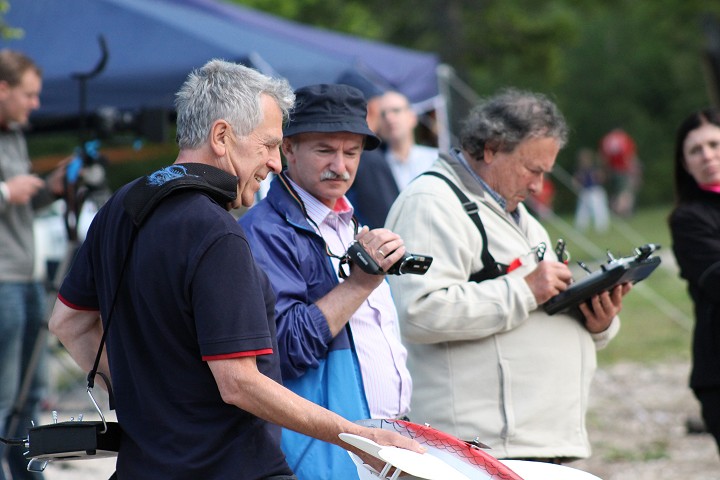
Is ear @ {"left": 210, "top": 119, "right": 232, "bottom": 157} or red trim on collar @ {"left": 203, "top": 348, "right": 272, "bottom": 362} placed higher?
ear @ {"left": 210, "top": 119, "right": 232, "bottom": 157}

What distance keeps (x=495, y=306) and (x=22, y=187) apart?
7.99 feet

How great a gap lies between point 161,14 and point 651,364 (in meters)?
5.07

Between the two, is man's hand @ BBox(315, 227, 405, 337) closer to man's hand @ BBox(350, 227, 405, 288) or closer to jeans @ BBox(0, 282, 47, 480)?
man's hand @ BBox(350, 227, 405, 288)

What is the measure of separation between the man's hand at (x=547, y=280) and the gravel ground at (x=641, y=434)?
9.72 ft

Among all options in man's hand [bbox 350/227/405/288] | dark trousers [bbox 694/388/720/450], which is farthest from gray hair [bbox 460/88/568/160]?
dark trousers [bbox 694/388/720/450]

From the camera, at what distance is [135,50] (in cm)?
Answer: 692

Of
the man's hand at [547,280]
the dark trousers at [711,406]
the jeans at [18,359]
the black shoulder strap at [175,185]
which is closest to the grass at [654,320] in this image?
the dark trousers at [711,406]

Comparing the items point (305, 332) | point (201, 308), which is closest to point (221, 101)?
point (201, 308)

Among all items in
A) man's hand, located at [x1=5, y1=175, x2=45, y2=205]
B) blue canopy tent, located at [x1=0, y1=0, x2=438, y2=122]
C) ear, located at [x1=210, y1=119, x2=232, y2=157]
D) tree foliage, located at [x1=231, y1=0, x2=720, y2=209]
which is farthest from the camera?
tree foliage, located at [x1=231, y1=0, x2=720, y2=209]

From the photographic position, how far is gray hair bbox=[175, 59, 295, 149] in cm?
241

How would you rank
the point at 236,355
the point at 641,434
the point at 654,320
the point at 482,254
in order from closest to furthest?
the point at 236,355
the point at 482,254
the point at 641,434
the point at 654,320

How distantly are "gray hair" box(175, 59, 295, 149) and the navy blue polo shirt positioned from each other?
195 mm

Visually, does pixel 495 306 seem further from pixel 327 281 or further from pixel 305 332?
pixel 305 332

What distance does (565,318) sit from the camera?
3.58 meters
